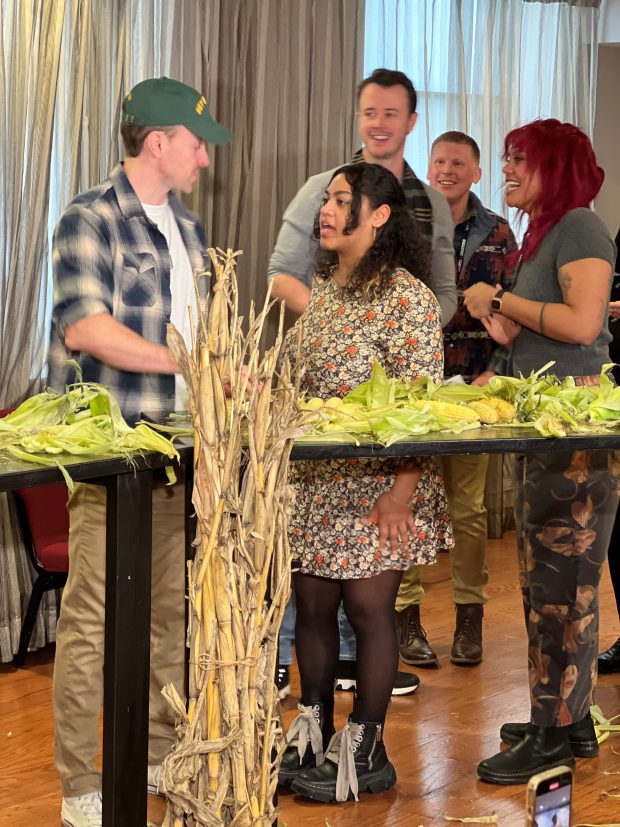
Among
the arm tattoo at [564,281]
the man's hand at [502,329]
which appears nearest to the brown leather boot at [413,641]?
the man's hand at [502,329]

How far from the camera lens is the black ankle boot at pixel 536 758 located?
121 inches

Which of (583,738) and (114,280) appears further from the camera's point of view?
(583,738)

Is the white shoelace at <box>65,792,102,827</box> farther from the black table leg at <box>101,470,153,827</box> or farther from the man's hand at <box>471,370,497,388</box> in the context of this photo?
the man's hand at <box>471,370,497,388</box>

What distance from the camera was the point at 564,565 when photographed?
304 cm

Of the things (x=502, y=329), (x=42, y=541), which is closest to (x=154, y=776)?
(x=42, y=541)

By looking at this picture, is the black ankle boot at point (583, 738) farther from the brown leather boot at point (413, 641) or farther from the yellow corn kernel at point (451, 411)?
the yellow corn kernel at point (451, 411)

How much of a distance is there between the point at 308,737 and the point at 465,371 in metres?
1.80

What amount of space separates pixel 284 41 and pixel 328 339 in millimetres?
2442

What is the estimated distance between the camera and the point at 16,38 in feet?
12.9

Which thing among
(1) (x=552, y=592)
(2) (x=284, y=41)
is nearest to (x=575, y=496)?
(1) (x=552, y=592)

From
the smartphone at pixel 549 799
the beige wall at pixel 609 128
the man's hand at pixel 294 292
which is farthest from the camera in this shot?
the beige wall at pixel 609 128

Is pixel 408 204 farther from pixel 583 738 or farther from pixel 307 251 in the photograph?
pixel 583 738

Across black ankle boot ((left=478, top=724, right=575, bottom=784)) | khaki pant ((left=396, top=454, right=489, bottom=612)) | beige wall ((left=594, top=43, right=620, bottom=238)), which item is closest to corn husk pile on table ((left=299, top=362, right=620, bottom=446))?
black ankle boot ((left=478, top=724, right=575, bottom=784))

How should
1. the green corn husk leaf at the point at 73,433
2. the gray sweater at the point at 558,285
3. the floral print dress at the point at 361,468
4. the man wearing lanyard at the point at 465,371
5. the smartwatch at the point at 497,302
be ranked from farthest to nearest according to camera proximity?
the man wearing lanyard at the point at 465,371, the smartwatch at the point at 497,302, the gray sweater at the point at 558,285, the floral print dress at the point at 361,468, the green corn husk leaf at the point at 73,433
